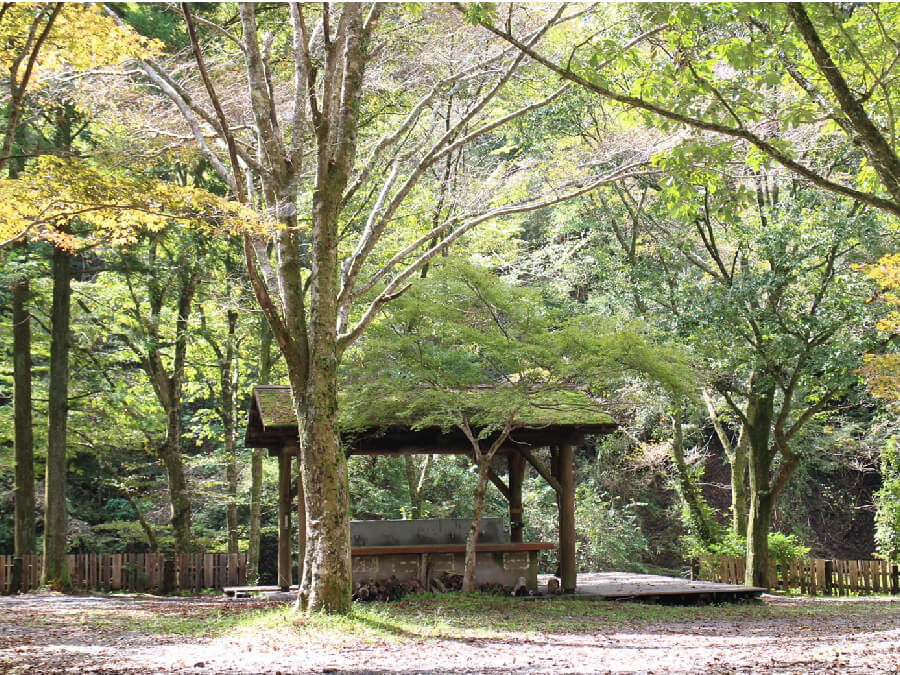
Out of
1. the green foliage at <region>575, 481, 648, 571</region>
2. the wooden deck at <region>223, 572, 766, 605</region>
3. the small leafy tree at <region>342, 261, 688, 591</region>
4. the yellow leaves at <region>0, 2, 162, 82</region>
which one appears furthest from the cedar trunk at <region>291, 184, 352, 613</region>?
the green foliage at <region>575, 481, 648, 571</region>

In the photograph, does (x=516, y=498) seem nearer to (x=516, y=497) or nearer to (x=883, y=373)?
(x=516, y=497)

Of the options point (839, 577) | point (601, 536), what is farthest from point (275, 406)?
point (839, 577)

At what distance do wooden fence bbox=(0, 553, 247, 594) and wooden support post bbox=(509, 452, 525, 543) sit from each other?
697 centimetres

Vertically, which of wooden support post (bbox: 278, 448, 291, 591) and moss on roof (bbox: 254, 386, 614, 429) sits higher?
moss on roof (bbox: 254, 386, 614, 429)

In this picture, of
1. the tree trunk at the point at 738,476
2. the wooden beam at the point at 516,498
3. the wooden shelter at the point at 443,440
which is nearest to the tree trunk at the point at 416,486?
the wooden beam at the point at 516,498

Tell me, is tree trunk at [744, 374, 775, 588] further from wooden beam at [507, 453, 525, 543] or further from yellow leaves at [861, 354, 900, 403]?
wooden beam at [507, 453, 525, 543]

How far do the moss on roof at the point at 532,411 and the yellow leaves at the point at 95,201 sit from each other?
15.0 ft

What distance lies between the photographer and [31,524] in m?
16.4

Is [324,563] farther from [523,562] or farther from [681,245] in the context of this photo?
[681,245]

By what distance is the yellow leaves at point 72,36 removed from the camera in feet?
25.3

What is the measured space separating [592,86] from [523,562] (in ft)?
31.4

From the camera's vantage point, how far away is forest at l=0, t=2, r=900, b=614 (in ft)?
24.1

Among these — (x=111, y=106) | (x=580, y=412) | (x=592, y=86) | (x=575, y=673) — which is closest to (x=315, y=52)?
(x=111, y=106)

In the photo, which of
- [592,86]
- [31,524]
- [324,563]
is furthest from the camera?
[31,524]
